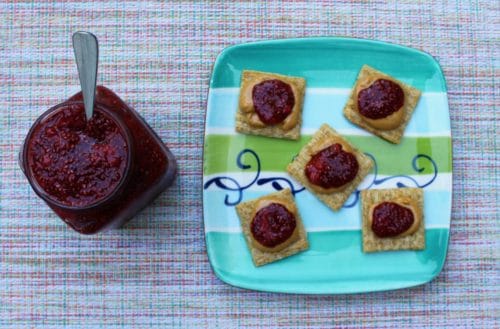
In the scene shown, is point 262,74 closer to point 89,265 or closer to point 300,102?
point 300,102

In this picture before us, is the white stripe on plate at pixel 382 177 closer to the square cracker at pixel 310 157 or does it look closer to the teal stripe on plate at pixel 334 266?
the square cracker at pixel 310 157

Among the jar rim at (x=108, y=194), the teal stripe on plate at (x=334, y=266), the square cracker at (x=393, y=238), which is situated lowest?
the teal stripe on plate at (x=334, y=266)

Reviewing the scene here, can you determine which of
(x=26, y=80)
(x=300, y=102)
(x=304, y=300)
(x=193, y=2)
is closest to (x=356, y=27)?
(x=300, y=102)

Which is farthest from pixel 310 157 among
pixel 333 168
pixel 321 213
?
pixel 321 213

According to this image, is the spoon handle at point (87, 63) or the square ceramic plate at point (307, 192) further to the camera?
the square ceramic plate at point (307, 192)

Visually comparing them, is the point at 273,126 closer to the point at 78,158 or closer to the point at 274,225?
the point at 274,225

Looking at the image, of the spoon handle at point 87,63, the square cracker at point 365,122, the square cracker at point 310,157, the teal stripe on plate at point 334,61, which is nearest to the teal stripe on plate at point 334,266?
the square cracker at point 310,157
